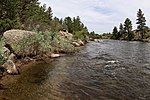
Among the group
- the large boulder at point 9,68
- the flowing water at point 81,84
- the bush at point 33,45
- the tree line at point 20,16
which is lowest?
the flowing water at point 81,84

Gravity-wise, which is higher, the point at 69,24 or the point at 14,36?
the point at 69,24

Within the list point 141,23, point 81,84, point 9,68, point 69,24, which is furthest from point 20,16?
point 141,23

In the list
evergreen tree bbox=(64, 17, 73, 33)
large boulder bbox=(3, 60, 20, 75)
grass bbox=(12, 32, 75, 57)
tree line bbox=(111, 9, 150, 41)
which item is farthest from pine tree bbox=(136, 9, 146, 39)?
large boulder bbox=(3, 60, 20, 75)

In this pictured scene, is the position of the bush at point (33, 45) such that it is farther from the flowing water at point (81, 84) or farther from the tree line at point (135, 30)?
the tree line at point (135, 30)

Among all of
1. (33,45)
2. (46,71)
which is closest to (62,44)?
(33,45)

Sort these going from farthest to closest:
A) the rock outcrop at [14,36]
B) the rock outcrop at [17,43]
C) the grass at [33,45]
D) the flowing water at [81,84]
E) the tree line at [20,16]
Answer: the tree line at [20,16] → the rock outcrop at [14,36] → the grass at [33,45] → the rock outcrop at [17,43] → the flowing water at [81,84]

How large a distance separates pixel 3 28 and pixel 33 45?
7.62m

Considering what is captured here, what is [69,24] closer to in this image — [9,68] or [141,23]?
[141,23]

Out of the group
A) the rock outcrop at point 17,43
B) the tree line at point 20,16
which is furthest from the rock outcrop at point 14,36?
the tree line at point 20,16

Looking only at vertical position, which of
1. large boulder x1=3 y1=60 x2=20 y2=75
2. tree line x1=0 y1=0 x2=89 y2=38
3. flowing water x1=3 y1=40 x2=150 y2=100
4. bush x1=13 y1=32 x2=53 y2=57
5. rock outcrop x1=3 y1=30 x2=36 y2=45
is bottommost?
flowing water x1=3 y1=40 x2=150 y2=100

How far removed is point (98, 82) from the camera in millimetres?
19578

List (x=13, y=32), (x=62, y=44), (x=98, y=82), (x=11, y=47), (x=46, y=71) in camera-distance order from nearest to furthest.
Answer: (x=98, y=82) → (x=46, y=71) → (x=11, y=47) → (x=13, y=32) → (x=62, y=44)

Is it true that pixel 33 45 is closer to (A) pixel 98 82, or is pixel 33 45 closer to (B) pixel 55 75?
(B) pixel 55 75

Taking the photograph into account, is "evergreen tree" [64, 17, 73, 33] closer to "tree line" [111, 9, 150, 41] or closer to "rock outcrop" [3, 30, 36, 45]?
"tree line" [111, 9, 150, 41]
